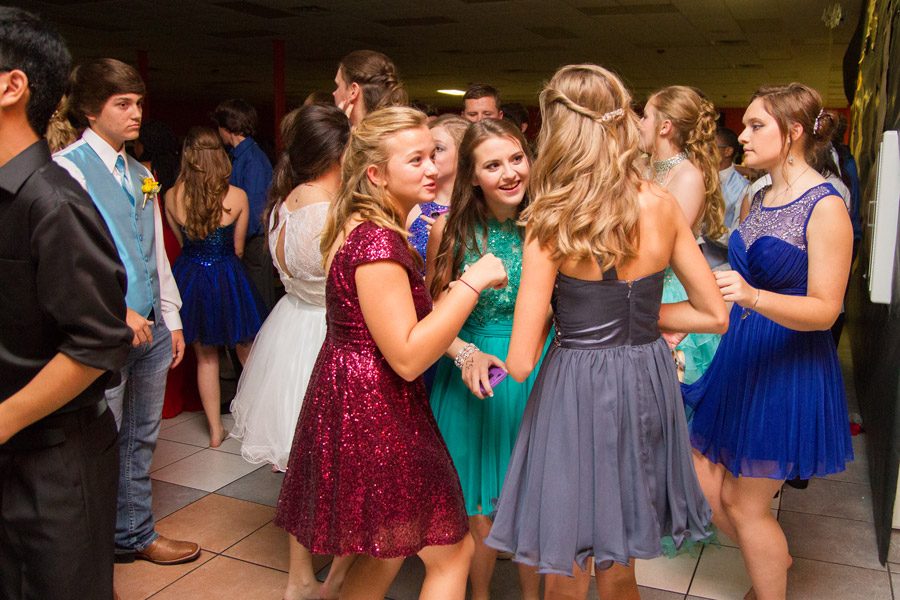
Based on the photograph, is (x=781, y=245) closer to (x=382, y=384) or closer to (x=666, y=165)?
(x=666, y=165)

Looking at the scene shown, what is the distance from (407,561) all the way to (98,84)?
198 cm

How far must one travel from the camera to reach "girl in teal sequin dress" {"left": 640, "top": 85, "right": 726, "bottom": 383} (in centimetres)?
301

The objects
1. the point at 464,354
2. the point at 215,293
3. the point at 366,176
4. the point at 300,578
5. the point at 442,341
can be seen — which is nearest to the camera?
the point at 442,341

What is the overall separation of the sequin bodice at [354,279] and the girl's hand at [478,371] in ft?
0.75

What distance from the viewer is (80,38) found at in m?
10.8

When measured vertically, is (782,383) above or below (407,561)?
above

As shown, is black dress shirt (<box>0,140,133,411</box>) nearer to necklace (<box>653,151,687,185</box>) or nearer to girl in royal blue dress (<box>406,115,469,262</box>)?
girl in royal blue dress (<box>406,115,469,262</box>)

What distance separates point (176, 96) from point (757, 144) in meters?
18.4

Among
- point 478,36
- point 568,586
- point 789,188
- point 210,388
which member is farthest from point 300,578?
point 478,36

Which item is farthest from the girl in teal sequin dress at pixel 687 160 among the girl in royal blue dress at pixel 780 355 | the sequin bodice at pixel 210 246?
the sequin bodice at pixel 210 246

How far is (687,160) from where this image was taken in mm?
3064

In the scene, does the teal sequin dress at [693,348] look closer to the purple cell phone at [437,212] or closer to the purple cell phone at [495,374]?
the purple cell phone at [437,212]

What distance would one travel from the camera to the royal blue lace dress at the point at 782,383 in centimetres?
223

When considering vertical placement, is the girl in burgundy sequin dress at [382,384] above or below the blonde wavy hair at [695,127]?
below
